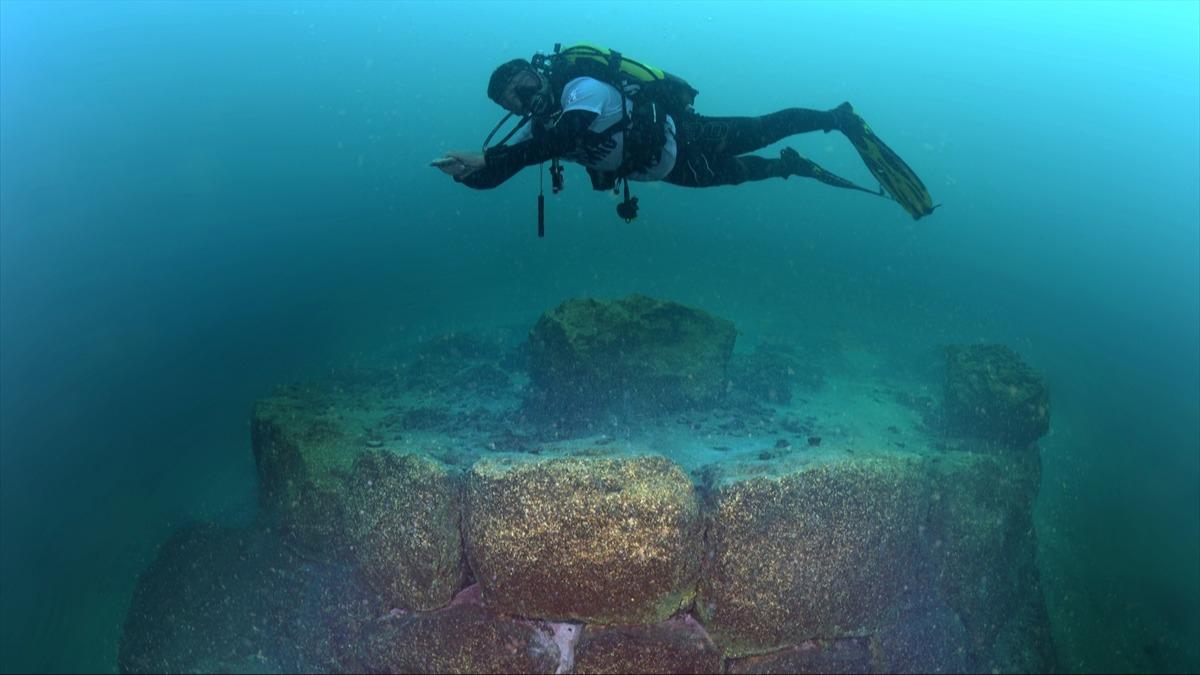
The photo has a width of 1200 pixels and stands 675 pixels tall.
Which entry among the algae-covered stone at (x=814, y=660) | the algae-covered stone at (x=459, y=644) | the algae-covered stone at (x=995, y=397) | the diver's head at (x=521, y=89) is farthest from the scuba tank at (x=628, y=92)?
the algae-covered stone at (x=995, y=397)

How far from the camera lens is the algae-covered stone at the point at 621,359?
29.9 ft

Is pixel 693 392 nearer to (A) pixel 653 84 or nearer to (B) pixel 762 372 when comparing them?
(B) pixel 762 372

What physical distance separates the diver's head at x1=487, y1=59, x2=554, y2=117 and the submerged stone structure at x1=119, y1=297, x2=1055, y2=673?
371 cm

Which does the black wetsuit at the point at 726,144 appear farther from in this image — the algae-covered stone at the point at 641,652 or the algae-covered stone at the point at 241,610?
the algae-covered stone at the point at 241,610

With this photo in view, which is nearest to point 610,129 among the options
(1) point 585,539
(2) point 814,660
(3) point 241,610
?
(1) point 585,539

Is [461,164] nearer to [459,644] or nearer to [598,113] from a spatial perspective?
[598,113]

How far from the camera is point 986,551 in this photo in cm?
614

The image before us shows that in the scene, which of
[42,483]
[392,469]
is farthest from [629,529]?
[42,483]

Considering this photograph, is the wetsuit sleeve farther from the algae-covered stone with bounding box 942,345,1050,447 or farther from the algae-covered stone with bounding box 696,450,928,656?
the algae-covered stone with bounding box 942,345,1050,447

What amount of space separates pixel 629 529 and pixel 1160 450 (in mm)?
15830

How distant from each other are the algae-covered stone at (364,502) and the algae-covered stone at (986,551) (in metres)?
4.74

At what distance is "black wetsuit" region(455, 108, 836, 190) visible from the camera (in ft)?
18.6

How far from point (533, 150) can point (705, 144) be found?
2.60m

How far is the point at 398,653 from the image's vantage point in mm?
4957
